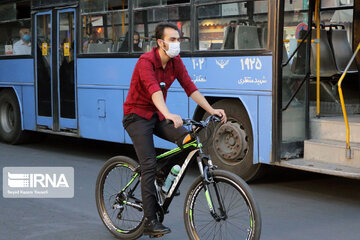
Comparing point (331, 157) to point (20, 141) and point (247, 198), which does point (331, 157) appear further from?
point (20, 141)

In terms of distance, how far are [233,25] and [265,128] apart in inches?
51.6

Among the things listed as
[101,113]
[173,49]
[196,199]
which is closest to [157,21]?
[101,113]

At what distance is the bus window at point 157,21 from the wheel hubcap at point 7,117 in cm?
407

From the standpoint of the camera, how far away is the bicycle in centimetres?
482

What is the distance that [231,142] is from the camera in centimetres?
837

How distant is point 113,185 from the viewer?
231 inches

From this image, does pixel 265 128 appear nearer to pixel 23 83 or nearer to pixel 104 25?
pixel 104 25

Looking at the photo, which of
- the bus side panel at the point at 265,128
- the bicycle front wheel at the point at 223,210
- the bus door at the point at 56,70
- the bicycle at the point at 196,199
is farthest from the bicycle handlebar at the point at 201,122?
the bus door at the point at 56,70

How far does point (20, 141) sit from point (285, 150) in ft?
20.1

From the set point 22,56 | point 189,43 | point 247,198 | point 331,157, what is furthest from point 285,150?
point 22,56

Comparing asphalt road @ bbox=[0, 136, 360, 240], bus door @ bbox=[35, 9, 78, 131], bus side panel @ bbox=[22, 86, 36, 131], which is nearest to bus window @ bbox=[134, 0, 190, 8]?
bus door @ bbox=[35, 9, 78, 131]

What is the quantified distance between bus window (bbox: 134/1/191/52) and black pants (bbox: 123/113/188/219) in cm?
349

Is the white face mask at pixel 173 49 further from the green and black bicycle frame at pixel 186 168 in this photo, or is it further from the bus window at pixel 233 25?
the bus window at pixel 233 25

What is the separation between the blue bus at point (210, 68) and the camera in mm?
7793
